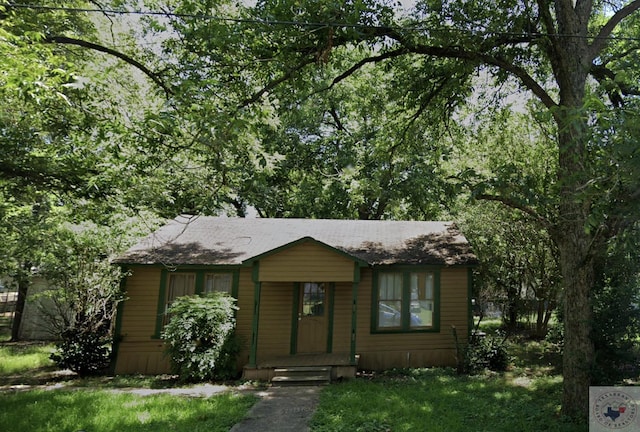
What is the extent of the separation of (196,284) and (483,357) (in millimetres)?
8154

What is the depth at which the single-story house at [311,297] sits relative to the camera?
9.73m

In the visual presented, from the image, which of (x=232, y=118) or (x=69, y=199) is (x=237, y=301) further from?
(x=232, y=118)

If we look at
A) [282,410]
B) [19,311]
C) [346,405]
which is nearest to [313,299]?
[346,405]

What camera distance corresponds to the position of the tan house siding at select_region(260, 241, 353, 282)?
956cm

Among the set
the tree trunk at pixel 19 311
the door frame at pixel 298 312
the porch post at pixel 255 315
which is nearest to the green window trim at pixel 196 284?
the porch post at pixel 255 315

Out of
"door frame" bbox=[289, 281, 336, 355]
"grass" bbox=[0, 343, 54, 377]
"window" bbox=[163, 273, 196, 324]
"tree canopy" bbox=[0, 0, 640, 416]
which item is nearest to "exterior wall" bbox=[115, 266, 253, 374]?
"window" bbox=[163, 273, 196, 324]

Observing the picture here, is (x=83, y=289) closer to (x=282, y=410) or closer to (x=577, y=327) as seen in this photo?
(x=282, y=410)

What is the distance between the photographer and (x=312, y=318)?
1079 centimetres

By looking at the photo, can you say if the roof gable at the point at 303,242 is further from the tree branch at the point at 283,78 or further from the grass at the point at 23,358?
the grass at the point at 23,358

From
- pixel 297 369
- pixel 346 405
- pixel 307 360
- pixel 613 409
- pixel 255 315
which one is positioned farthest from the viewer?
pixel 307 360

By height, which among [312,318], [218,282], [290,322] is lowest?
[290,322]

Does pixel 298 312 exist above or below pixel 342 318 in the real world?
above

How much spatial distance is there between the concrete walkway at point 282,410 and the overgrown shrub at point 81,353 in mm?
4877

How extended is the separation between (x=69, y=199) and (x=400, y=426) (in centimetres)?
814
